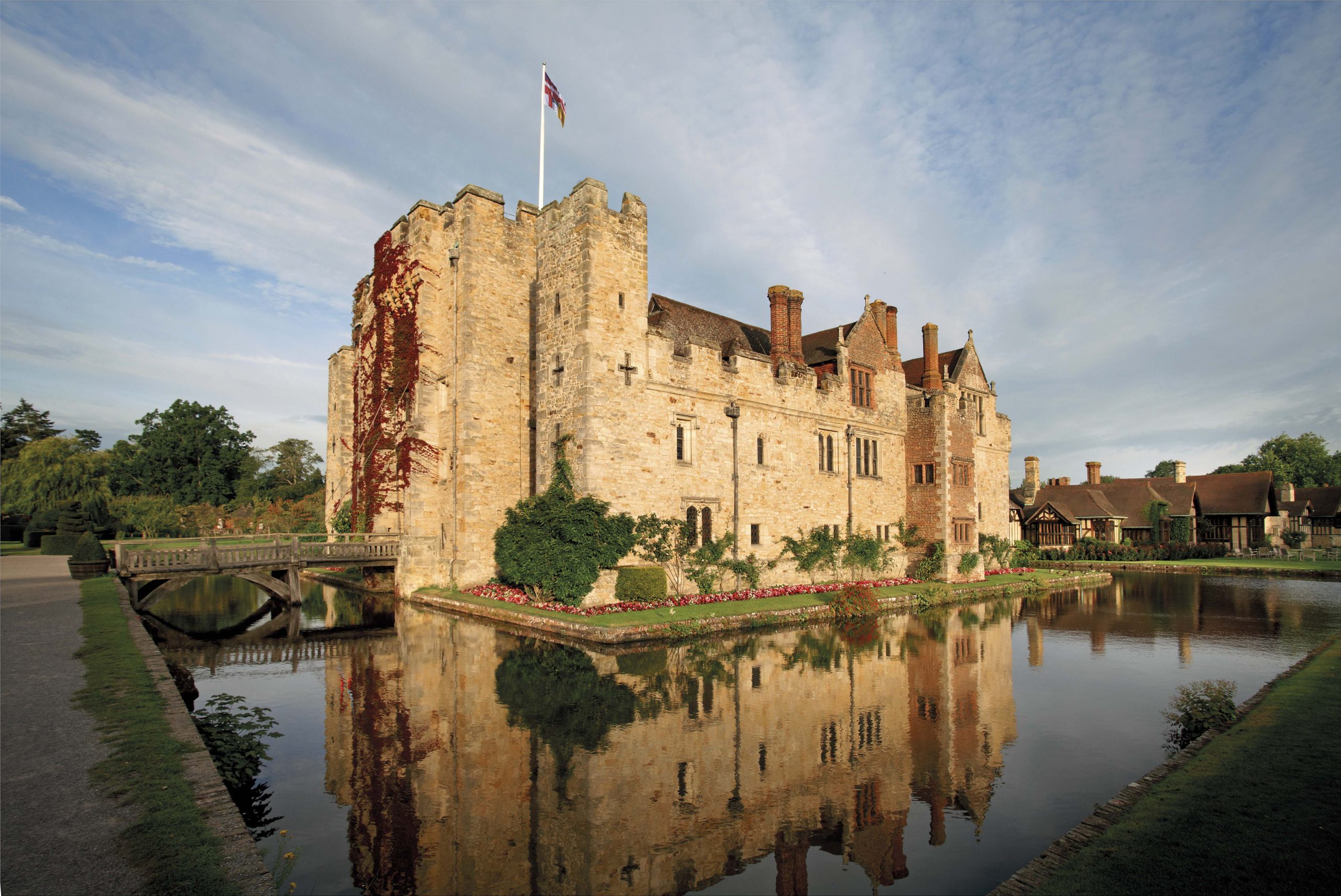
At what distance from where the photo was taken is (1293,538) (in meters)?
58.9

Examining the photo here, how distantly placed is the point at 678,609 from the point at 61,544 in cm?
3377

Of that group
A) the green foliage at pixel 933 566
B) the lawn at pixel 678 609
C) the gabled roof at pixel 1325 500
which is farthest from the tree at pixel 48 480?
the gabled roof at pixel 1325 500

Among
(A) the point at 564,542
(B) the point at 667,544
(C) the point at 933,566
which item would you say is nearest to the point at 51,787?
(A) the point at 564,542

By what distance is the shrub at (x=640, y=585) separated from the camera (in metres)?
21.6

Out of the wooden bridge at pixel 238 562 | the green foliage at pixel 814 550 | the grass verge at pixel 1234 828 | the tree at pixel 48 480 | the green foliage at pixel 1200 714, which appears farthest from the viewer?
the tree at pixel 48 480

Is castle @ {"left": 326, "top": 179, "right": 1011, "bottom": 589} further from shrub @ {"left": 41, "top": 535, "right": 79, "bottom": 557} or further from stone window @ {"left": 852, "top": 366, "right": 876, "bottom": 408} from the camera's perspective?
shrub @ {"left": 41, "top": 535, "right": 79, "bottom": 557}

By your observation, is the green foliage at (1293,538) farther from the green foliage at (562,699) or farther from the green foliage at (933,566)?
the green foliage at (562,699)

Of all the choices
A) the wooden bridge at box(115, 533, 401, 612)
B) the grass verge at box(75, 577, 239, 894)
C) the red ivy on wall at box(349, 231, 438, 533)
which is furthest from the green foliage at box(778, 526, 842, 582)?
the grass verge at box(75, 577, 239, 894)

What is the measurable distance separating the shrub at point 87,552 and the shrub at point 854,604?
2650cm

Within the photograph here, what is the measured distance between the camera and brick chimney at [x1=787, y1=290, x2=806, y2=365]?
95.4ft

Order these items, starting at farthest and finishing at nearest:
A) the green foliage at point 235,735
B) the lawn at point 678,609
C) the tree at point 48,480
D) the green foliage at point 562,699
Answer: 1. the tree at point 48,480
2. the lawn at point 678,609
3. the green foliage at point 562,699
4. the green foliage at point 235,735

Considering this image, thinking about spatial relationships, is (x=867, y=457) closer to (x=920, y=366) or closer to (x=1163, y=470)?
(x=920, y=366)

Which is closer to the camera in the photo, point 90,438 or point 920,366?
point 920,366

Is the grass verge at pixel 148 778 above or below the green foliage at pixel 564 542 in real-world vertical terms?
below
